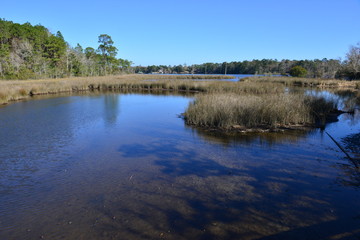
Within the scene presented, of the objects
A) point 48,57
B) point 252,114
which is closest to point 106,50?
point 48,57

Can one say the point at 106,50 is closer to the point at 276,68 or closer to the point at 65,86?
the point at 65,86

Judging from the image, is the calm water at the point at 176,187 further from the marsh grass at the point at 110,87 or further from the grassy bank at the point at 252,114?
the marsh grass at the point at 110,87

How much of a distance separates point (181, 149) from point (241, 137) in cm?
268

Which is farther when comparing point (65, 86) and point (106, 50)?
point (106, 50)

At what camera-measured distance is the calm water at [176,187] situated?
3.41 m

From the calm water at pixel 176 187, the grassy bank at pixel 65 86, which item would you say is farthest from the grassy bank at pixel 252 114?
the grassy bank at pixel 65 86

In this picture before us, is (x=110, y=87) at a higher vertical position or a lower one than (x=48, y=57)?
lower

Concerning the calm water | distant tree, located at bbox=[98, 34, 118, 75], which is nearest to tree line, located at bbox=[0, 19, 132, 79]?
distant tree, located at bbox=[98, 34, 118, 75]

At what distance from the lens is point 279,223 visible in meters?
3.48

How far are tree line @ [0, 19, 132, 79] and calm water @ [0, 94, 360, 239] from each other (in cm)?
3507

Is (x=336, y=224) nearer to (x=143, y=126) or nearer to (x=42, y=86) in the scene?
(x=143, y=126)

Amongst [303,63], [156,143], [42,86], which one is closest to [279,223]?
[156,143]

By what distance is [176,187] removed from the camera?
467cm

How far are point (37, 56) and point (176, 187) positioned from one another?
44.8 m
